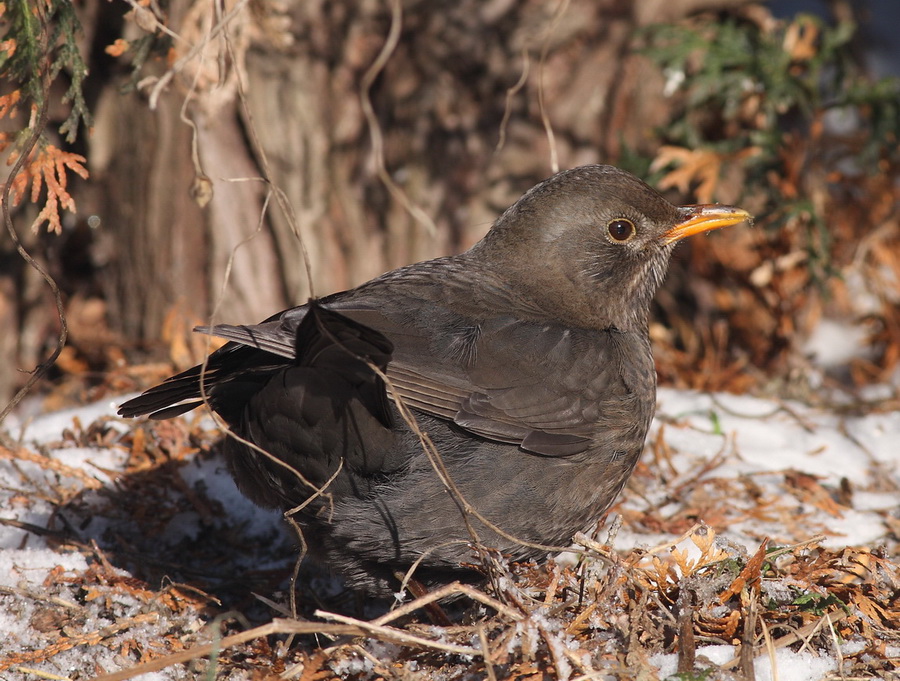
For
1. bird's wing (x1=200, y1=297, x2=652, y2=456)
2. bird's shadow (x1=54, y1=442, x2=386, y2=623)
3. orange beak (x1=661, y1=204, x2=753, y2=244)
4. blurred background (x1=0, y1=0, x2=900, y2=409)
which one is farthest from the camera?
blurred background (x1=0, y1=0, x2=900, y2=409)

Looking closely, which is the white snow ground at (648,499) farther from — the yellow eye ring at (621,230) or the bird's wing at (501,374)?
the yellow eye ring at (621,230)

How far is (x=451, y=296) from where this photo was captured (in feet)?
11.0

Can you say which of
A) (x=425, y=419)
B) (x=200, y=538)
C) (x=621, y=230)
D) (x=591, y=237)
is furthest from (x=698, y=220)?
(x=200, y=538)

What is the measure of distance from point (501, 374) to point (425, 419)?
30cm

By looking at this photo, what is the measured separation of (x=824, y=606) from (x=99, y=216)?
14.9ft

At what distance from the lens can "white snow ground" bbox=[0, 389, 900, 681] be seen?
10.0 feet

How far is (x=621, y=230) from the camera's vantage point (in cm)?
367

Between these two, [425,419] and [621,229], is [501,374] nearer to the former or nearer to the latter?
[425,419]

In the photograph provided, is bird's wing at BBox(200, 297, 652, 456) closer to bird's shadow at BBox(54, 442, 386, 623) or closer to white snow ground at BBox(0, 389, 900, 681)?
white snow ground at BBox(0, 389, 900, 681)

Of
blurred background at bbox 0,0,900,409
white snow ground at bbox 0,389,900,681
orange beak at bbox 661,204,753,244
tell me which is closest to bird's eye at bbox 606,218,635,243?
orange beak at bbox 661,204,753,244

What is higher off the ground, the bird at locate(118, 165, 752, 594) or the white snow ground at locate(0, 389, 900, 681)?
the bird at locate(118, 165, 752, 594)

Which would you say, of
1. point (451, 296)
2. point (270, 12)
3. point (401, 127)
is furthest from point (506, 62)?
point (451, 296)

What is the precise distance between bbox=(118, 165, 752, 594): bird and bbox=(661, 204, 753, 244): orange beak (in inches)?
4.3

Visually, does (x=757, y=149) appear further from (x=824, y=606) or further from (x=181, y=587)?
(x=181, y=587)
